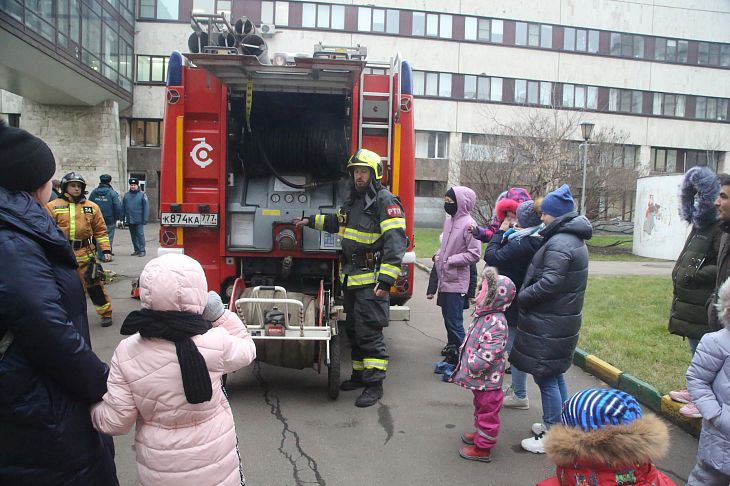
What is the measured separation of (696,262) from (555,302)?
1.39 meters

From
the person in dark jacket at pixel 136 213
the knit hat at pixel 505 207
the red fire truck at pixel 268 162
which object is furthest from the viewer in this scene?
the person in dark jacket at pixel 136 213

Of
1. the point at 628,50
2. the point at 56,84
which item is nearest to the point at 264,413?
the point at 56,84

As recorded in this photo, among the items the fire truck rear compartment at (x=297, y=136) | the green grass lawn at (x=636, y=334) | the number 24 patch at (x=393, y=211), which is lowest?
the green grass lawn at (x=636, y=334)

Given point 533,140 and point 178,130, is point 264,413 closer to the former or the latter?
point 178,130

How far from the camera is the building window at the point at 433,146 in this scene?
31.1 meters

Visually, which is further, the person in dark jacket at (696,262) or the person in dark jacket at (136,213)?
the person in dark jacket at (136,213)

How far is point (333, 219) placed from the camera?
4.95 m

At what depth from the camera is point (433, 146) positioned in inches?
1230

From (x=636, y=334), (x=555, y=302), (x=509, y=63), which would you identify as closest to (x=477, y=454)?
→ (x=555, y=302)

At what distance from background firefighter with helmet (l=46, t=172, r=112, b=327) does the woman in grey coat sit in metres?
6.10

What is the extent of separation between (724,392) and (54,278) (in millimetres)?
2926

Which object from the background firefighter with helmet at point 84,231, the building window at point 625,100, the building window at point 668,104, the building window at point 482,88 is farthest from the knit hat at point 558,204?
the building window at point 668,104

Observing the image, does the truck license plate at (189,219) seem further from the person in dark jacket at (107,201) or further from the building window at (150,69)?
the building window at (150,69)

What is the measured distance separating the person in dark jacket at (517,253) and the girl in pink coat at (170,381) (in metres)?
2.89
